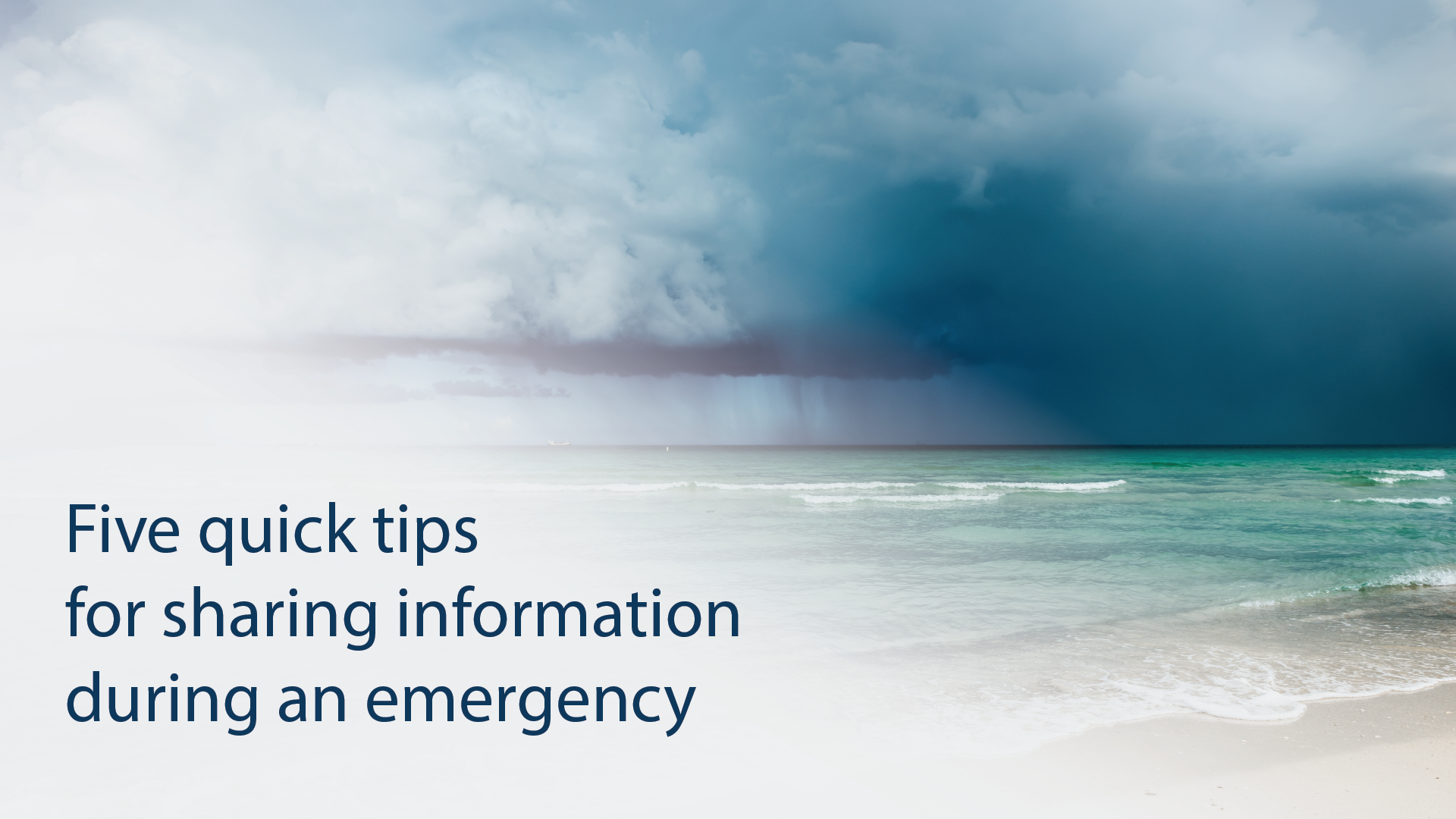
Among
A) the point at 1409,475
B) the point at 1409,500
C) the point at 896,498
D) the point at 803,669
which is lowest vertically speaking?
the point at 1409,475

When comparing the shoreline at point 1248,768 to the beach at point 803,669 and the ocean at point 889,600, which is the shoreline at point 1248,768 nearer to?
the beach at point 803,669

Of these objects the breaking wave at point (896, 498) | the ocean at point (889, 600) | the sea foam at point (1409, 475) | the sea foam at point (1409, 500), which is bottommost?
the sea foam at point (1409, 475)

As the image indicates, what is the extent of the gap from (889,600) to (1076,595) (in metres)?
3.08

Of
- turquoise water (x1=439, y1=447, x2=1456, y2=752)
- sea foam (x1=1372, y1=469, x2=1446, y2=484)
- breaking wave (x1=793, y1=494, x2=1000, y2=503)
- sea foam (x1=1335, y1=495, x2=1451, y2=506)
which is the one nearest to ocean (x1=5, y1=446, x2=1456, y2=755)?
turquoise water (x1=439, y1=447, x2=1456, y2=752)

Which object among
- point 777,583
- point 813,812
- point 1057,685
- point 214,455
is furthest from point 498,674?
point 214,455

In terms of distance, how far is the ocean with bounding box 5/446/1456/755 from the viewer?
6820 mm

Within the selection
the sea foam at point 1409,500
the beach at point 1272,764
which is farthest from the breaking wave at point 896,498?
the beach at point 1272,764

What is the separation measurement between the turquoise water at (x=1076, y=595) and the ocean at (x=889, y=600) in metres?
0.06

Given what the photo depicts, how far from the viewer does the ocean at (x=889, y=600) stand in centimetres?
682

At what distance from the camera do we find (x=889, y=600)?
11203 mm

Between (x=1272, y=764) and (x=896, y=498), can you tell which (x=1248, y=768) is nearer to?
(x=1272, y=764)

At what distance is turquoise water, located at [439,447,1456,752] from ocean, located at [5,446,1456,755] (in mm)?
58

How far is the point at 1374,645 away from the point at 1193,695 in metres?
3.86

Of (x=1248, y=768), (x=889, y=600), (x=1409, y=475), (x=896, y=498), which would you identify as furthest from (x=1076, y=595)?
(x=1409, y=475)
